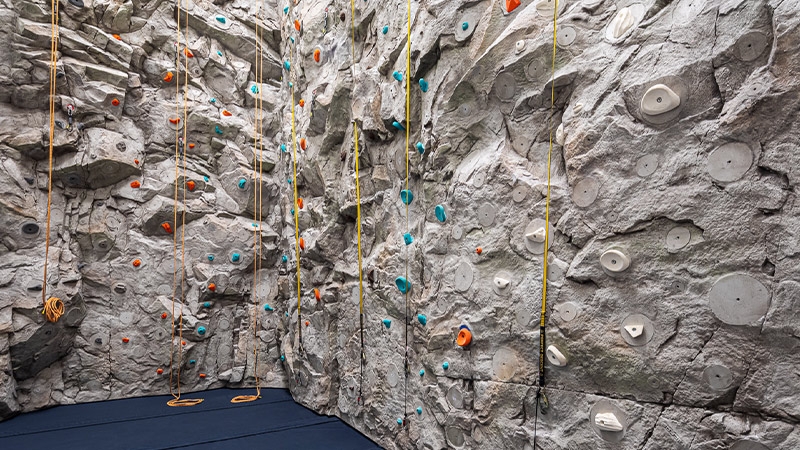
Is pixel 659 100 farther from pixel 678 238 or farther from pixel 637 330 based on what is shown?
pixel 637 330

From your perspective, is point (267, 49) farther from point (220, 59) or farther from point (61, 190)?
point (61, 190)

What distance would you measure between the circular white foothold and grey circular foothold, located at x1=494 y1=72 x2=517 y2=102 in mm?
858

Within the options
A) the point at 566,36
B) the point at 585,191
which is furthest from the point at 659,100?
the point at 566,36

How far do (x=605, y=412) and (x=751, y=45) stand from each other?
4.42 ft

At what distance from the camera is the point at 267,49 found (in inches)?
187

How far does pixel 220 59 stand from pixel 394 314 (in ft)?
10.5

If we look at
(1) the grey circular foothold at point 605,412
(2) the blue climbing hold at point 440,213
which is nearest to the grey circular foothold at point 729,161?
(1) the grey circular foothold at point 605,412

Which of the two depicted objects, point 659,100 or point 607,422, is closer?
point 659,100

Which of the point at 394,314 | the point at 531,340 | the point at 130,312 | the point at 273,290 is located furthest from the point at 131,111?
the point at 531,340

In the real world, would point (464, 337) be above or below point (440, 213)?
below

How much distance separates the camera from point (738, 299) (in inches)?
56.6

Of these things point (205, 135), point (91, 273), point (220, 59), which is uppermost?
point (220, 59)

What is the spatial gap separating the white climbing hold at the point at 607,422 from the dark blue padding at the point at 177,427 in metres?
1.65

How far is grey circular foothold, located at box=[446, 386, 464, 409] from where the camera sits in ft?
7.60
